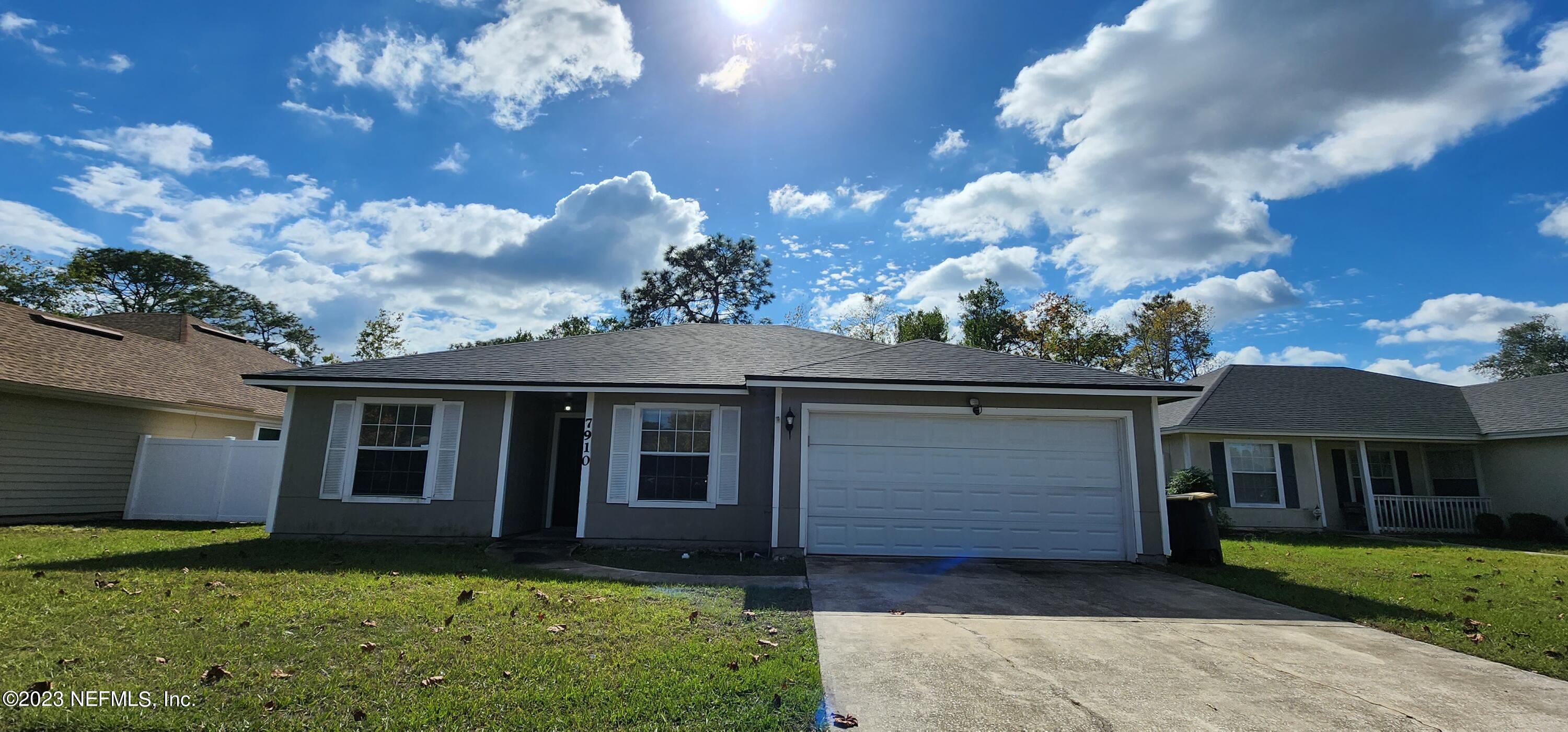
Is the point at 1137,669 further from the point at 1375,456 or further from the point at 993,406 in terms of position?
the point at 1375,456

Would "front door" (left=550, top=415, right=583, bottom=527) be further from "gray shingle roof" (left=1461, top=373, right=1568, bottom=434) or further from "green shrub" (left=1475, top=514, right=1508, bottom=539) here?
"gray shingle roof" (left=1461, top=373, right=1568, bottom=434)

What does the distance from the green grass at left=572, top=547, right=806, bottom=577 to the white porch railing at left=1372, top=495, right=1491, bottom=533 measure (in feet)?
53.3

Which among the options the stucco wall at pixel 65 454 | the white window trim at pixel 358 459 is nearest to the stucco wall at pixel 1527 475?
the white window trim at pixel 358 459

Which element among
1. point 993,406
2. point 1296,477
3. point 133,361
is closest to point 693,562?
point 993,406

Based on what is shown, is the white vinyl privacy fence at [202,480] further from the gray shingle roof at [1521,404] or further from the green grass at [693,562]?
the gray shingle roof at [1521,404]

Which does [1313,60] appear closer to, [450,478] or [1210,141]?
[1210,141]

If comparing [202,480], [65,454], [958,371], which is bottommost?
[202,480]

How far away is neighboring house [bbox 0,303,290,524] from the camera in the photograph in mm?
11289

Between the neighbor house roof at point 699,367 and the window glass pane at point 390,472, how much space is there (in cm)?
124

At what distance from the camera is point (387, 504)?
10164mm

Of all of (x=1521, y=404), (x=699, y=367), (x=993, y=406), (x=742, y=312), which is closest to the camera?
(x=993, y=406)

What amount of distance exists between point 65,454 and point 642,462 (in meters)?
11.4

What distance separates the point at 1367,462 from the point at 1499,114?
9.06 m

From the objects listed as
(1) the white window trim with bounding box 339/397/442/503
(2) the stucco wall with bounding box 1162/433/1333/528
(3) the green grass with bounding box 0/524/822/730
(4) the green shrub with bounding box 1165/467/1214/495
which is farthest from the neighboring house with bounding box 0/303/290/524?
(2) the stucco wall with bounding box 1162/433/1333/528
